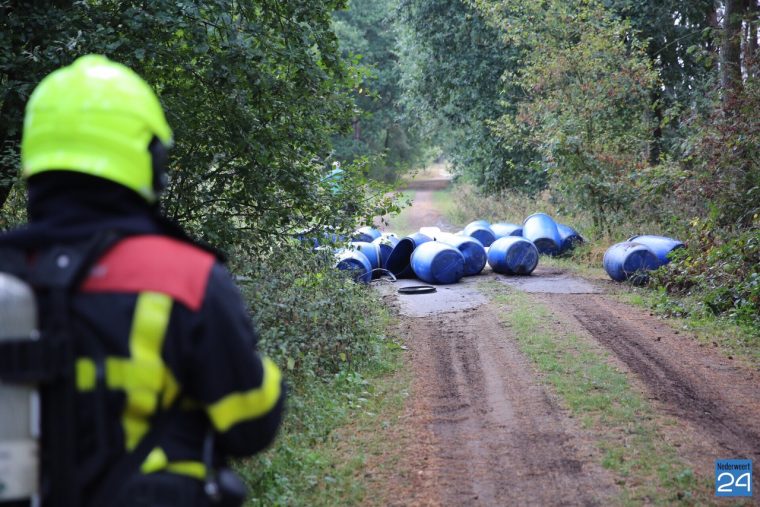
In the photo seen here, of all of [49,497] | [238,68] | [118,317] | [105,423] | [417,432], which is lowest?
[417,432]

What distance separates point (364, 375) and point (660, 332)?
4.44 meters

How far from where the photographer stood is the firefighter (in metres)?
1.98

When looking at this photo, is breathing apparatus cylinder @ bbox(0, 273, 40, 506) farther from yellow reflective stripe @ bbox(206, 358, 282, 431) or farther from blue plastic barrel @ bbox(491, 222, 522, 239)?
blue plastic barrel @ bbox(491, 222, 522, 239)

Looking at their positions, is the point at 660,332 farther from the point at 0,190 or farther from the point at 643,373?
the point at 0,190

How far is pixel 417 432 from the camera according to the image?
6.99 meters

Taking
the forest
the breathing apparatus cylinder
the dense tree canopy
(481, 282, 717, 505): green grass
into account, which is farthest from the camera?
the forest

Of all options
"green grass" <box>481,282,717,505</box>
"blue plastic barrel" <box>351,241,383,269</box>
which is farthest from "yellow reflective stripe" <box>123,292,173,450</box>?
"blue plastic barrel" <box>351,241,383,269</box>

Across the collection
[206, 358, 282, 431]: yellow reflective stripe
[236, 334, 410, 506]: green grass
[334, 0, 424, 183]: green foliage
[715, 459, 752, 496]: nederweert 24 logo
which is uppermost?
[334, 0, 424, 183]: green foliage

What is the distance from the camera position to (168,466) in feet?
6.70

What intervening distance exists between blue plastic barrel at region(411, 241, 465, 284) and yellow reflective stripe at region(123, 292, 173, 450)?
13.9 meters

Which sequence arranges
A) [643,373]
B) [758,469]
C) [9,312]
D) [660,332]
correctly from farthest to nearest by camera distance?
[660,332], [643,373], [758,469], [9,312]

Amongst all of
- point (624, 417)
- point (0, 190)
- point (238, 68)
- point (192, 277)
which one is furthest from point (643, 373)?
point (192, 277)

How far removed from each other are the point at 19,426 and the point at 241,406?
21.3 inches

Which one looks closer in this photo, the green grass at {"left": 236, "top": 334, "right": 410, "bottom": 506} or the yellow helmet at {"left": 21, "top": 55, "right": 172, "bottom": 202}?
the yellow helmet at {"left": 21, "top": 55, "right": 172, "bottom": 202}
